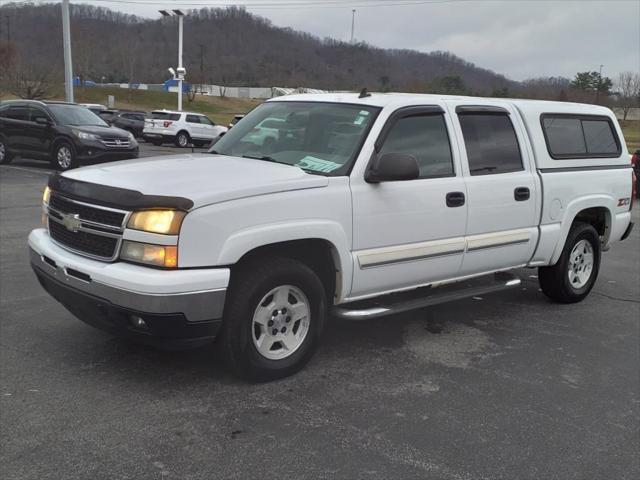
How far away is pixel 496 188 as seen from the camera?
16.8 feet

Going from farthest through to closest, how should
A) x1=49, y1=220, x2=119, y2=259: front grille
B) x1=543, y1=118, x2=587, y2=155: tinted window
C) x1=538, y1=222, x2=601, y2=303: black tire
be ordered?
x1=538, y1=222, x2=601, y2=303: black tire → x1=543, y1=118, x2=587, y2=155: tinted window → x1=49, y1=220, x2=119, y2=259: front grille

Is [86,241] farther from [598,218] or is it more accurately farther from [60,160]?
[60,160]

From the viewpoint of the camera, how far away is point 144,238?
3.53 metres

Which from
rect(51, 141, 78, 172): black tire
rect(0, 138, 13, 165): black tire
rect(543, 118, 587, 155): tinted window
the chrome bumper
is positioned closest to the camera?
the chrome bumper

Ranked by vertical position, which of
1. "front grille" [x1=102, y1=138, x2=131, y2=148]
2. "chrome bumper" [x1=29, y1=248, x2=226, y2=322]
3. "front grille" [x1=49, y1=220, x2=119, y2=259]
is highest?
"front grille" [x1=49, y1=220, x2=119, y2=259]

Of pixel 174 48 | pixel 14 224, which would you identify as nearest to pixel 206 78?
pixel 174 48

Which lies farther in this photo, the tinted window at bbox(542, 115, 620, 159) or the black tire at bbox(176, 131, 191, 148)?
the black tire at bbox(176, 131, 191, 148)

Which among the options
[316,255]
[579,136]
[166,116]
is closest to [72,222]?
[316,255]

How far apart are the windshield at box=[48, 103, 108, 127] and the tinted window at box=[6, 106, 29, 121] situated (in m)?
0.67

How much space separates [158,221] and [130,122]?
105 feet

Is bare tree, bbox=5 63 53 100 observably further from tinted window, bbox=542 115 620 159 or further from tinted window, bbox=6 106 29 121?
tinted window, bbox=542 115 620 159

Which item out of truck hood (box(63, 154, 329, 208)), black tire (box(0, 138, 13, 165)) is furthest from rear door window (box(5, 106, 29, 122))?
truck hood (box(63, 154, 329, 208))

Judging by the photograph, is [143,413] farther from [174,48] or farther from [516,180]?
[174,48]

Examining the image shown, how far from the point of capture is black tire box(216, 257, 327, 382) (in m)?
3.79
